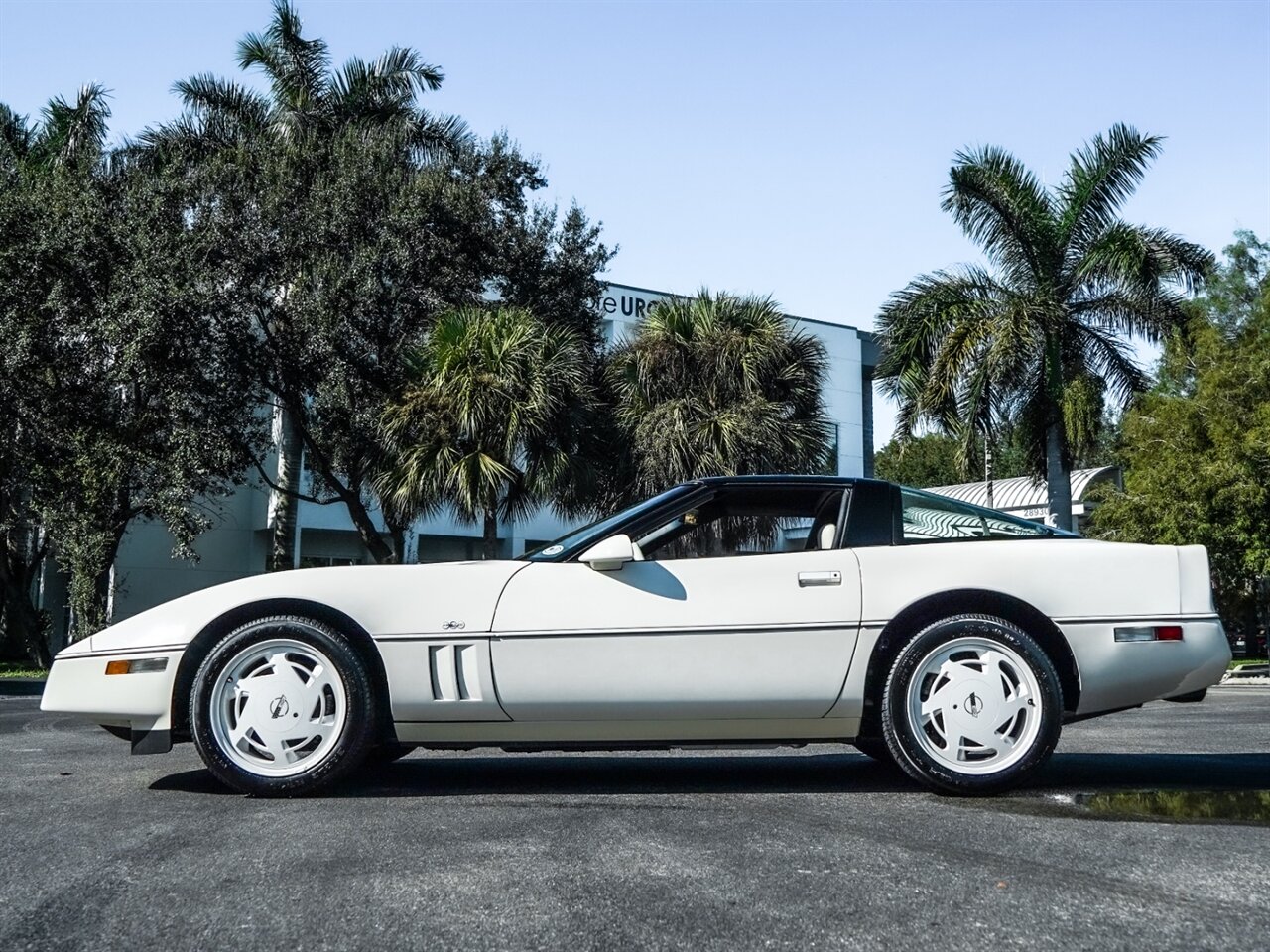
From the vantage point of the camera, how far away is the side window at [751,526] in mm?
5055

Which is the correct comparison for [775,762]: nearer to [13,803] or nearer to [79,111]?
[13,803]

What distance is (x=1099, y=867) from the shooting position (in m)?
3.31

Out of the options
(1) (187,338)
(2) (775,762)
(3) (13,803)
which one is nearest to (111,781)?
(3) (13,803)

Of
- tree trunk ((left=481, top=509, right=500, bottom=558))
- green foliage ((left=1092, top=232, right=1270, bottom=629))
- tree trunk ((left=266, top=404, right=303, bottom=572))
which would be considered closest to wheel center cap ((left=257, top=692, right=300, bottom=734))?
tree trunk ((left=481, top=509, right=500, bottom=558))

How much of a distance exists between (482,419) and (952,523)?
1434cm

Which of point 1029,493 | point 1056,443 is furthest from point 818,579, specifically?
point 1029,493

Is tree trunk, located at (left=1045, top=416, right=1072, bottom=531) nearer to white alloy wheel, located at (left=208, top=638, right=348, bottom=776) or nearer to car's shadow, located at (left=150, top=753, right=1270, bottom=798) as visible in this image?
car's shadow, located at (left=150, top=753, right=1270, bottom=798)

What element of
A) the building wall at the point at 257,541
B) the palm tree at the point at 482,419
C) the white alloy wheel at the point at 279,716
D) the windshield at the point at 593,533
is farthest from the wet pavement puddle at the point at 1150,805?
the building wall at the point at 257,541

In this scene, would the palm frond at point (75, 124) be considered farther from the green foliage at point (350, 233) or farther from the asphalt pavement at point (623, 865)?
the asphalt pavement at point (623, 865)

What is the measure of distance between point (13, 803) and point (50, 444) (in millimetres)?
17734

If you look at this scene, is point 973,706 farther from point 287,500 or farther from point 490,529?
point 287,500

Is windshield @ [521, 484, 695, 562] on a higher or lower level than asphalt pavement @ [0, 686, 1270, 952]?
higher

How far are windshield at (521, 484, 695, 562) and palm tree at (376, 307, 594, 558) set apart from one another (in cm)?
1376

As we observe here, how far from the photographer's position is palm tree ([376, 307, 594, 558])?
1900 centimetres
